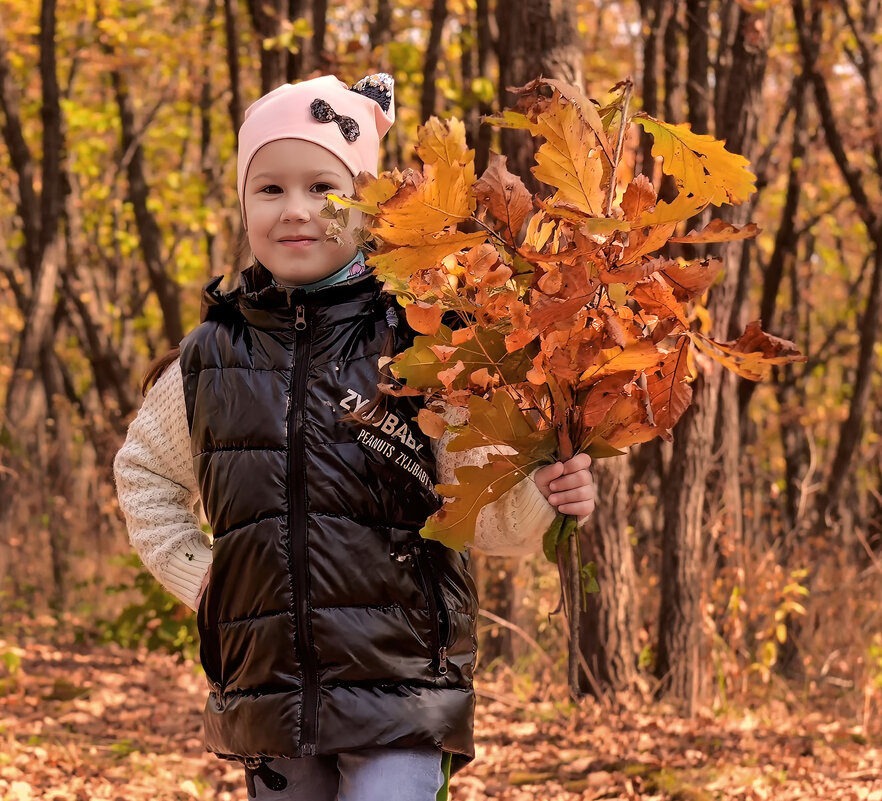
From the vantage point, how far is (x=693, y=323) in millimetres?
5074

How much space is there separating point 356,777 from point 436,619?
1.10 ft

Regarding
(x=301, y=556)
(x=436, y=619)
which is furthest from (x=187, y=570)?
(x=436, y=619)

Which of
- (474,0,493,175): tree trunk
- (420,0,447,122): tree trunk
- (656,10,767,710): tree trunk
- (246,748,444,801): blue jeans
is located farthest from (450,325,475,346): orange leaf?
(420,0,447,122): tree trunk

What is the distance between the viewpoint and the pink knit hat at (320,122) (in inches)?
93.2

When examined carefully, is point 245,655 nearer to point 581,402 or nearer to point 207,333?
point 207,333

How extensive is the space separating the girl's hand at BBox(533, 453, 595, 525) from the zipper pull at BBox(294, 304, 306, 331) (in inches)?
24.3

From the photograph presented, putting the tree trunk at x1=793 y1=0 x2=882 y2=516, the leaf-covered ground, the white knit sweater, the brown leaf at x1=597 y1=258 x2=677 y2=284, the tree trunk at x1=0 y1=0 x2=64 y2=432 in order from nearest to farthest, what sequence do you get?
the brown leaf at x1=597 y1=258 x2=677 y2=284 < the white knit sweater < the leaf-covered ground < the tree trunk at x1=0 y1=0 x2=64 y2=432 < the tree trunk at x1=793 y1=0 x2=882 y2=516

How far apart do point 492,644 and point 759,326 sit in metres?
4.55

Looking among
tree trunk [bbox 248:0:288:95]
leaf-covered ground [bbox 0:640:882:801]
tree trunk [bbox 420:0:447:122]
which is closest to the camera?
leaf-covered ground [bbox 0:640:882:801]

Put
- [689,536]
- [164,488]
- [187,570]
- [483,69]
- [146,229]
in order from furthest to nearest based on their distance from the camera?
1. [146,229]
2. [483,69]
3. [689,536]
4. [164,488]
5. [187,570]

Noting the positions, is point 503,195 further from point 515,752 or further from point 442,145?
point 515,752

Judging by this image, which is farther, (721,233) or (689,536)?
(689,536)

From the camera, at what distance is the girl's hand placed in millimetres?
2033

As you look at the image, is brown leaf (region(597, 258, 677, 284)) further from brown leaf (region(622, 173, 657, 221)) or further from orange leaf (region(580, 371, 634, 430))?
orange leaf (region(580, 371, 634, 430))
